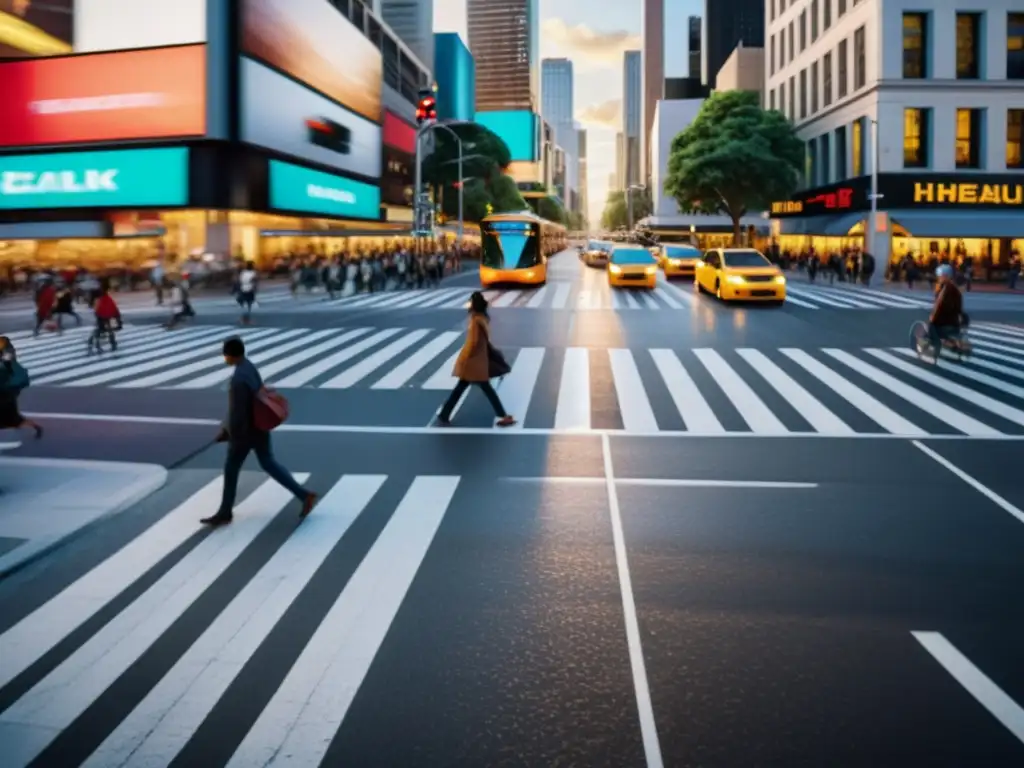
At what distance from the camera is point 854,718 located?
5.05 m

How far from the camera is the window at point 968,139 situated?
55750 millimetres

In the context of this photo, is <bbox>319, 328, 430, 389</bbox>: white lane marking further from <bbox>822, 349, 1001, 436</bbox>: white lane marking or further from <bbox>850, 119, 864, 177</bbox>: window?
<bbox>850, 119, 864, 177</bbox>: window

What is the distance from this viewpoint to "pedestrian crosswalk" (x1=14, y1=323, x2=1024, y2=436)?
13.9m

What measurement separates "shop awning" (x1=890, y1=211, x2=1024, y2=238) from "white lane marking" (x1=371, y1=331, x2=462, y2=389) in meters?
37.1

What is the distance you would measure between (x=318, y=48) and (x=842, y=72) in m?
31.8

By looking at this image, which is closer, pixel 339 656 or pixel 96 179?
pixel 339 656

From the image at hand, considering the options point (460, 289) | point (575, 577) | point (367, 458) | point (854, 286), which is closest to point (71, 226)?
point (460, 289)

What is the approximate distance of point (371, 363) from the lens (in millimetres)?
20188

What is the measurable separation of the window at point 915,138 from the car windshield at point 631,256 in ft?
62.6

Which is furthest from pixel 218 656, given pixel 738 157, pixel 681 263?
pixel 738 157

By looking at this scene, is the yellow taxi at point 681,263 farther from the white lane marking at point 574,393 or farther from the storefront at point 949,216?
the white lane marking at point 574,393

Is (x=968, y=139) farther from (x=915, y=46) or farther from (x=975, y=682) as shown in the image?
(x=975, y=682)

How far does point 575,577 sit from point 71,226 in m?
53.0

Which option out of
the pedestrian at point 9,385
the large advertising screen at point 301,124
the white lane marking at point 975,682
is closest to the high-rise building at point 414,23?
the large advertising screen at point 301,124
